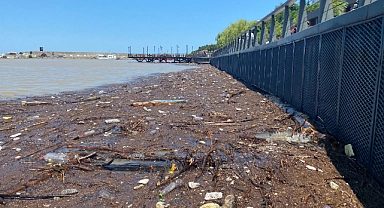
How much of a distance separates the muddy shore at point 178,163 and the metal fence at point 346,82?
268 millimetres

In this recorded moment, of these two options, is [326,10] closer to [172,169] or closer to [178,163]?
[178,163]

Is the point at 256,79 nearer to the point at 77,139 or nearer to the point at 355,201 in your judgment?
the point at 77,139

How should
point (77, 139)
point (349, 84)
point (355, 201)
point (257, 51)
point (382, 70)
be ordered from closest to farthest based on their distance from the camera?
point (355, 201) → point (382, 70) → point (349, 84) → point (77, 139) → point (257, 51)

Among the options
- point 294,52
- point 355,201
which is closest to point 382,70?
point 355,201

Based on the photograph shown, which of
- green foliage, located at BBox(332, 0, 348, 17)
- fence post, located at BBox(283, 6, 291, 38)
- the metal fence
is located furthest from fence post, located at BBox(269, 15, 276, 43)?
green foliage, located at BBox(332, 0, 348, 17)

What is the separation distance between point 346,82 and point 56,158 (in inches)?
151

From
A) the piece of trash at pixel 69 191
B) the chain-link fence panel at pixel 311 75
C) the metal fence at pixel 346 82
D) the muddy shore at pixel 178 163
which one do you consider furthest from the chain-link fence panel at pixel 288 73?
the piece of trash at pixel 69 191

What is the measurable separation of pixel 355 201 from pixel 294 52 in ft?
15.7

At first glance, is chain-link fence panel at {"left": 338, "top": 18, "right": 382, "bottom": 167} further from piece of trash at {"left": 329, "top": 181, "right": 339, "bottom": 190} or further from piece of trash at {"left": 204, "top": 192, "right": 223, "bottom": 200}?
piece of trash at {"left": 204, "top": 192, "right": 223, "bottom": 200}

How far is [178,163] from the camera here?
3.66m

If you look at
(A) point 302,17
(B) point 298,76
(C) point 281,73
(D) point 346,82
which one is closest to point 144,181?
(D) point 346,82

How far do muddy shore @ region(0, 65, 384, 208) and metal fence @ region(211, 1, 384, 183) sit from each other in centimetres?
27

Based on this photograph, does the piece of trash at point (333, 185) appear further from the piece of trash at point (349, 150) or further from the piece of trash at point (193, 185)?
the piece of trash at point (193, 185)

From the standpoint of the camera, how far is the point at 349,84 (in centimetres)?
386
